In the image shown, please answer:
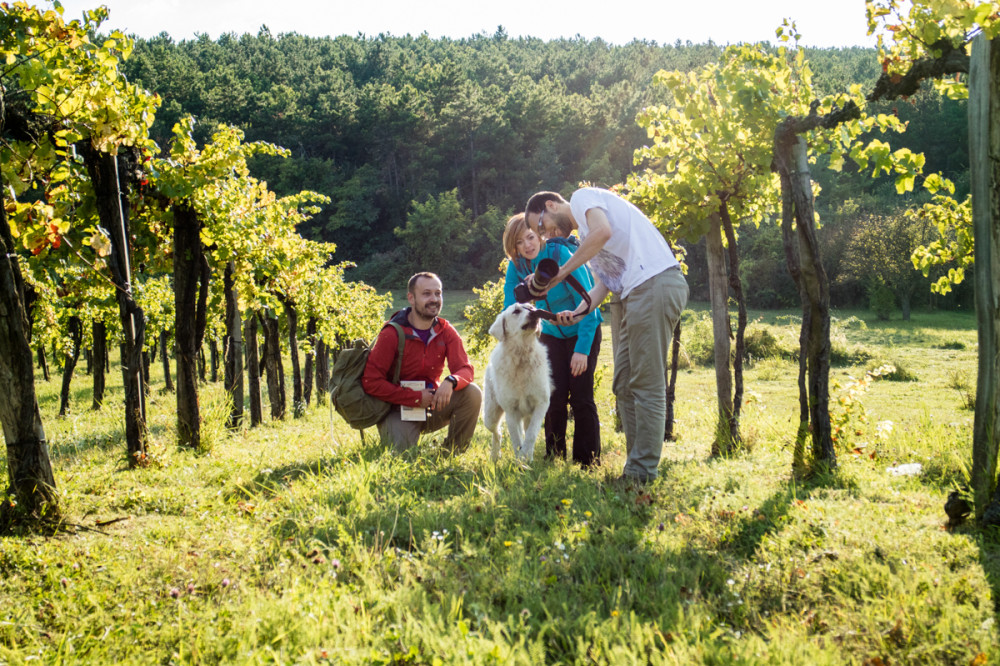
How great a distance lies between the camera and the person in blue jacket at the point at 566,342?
16.6 ft

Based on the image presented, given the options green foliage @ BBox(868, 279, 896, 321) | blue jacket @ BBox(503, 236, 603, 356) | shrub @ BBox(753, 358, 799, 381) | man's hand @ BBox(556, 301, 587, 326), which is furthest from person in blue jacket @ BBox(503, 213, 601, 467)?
green foliage @ BBox(868, 279, 896, 321)

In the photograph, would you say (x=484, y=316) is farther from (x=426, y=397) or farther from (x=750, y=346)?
(x=750, y=346)

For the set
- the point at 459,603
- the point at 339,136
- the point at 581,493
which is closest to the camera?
the point at 459,603

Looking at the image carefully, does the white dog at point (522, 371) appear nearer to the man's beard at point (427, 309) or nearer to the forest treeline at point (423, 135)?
the man's beard at point (427, 309)

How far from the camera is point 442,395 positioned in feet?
17.5

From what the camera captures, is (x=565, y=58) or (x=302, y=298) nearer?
(x=302, y=298)

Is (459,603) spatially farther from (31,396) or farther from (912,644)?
(31,396)

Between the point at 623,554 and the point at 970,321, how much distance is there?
36688mm

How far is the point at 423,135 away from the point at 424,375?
68651mm

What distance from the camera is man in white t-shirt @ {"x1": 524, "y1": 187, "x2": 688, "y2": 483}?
4.10 metres

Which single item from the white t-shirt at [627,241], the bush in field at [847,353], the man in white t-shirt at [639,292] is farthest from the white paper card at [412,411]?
the bush in field at [847,353]

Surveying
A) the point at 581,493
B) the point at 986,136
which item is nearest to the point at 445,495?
the point at 581,493

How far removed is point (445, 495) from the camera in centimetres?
419

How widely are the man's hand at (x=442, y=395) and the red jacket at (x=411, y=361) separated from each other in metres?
0.14
